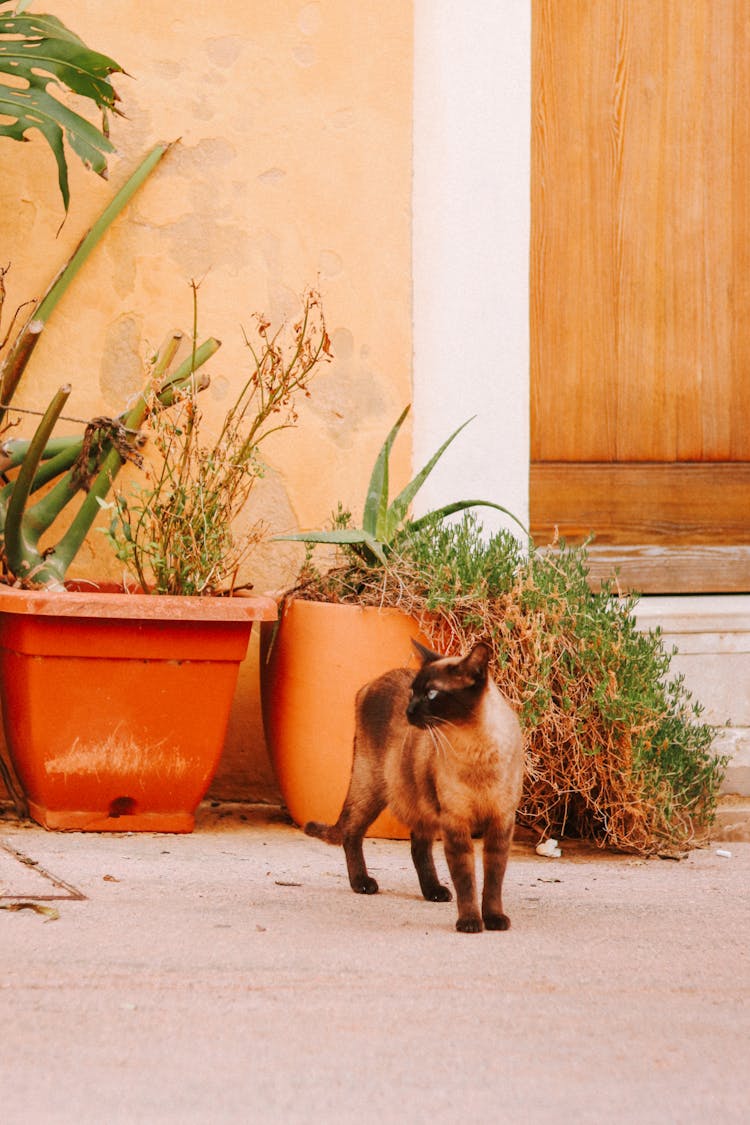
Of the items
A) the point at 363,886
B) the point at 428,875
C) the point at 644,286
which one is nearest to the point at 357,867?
the point at 363,886

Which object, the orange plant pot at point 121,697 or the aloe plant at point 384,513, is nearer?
the orange plant pot at point 121,697

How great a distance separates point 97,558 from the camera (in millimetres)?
4125

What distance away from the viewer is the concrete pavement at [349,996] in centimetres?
185

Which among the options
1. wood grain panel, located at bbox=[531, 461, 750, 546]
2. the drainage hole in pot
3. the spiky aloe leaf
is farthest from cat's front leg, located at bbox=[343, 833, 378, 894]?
wood grain panel, located at bbox=[531, 461, 750, 546]

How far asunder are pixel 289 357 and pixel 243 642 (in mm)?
1007

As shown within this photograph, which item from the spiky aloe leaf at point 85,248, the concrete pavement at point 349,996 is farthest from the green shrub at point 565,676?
the spiky aloe leaf at point 85,248

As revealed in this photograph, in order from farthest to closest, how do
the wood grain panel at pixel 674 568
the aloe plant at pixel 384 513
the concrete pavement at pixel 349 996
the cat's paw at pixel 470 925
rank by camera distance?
the wood grain panel at pixel 674 568, the aloe plant at pixel 384 513, the cat's paw at pixel 470 925, the concrete pavement at pixel 349 996

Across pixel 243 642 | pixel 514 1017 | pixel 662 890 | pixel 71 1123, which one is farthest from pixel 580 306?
pixel 71 1123

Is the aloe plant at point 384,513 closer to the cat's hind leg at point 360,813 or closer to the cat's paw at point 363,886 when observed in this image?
the cat's hind leg at point 360,813

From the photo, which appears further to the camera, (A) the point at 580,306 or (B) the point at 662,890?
(A) the point at 580,306

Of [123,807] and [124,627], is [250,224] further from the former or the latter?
[123,807]

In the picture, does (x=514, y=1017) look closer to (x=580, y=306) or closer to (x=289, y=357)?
(x=289, y=357)

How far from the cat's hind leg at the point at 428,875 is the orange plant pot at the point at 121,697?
81 centimetres

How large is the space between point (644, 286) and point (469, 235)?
2.27 ft
